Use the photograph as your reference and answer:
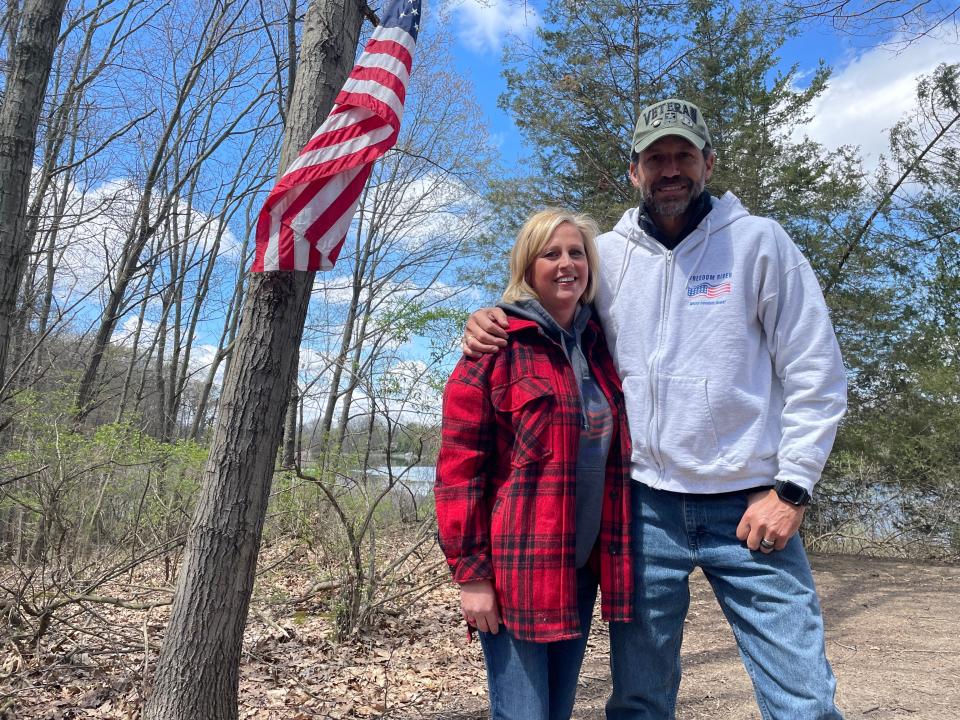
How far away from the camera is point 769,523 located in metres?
1.71

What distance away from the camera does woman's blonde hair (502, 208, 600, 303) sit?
2070 millimetres

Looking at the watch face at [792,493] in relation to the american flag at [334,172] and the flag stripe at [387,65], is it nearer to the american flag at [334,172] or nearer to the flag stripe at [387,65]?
the american flag at [334,172]

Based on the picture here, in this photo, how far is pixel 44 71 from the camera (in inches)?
154

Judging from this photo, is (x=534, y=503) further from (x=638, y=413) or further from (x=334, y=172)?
(x=334, y=172)

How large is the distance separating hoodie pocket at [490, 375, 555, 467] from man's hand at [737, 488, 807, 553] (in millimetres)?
539

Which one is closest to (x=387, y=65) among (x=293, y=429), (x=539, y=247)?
(x=539, y=247)

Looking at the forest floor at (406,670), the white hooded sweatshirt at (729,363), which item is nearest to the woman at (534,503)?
the white hooded sweatshirt at (729,363)

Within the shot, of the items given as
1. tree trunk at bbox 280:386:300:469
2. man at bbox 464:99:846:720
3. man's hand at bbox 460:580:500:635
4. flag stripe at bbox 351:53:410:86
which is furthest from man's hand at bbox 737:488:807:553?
flag stripe at bbox 351:53:410:86

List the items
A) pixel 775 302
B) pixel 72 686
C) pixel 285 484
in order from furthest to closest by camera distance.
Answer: pixel 285 484 < pixel 72 686 < pixel 775 302

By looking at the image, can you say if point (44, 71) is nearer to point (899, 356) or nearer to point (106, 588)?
point (106, 588)

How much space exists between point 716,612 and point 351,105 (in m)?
5.73

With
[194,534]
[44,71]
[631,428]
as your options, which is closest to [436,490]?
[631,428]

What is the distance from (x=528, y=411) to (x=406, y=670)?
10.6 ft

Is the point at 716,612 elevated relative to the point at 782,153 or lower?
lower
